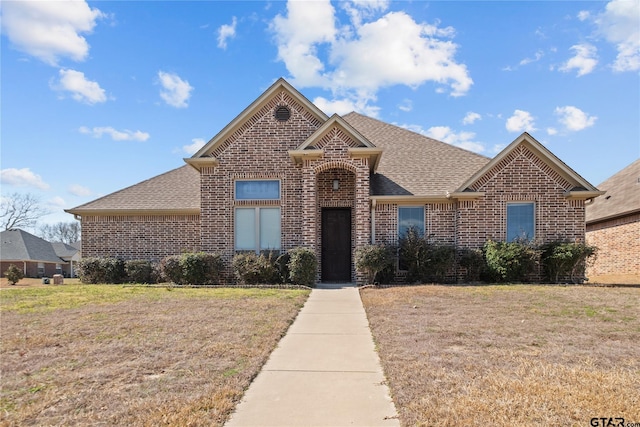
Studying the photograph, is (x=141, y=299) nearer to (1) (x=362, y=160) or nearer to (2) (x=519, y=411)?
(1) (x=362, y=160)

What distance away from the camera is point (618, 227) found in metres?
20.3

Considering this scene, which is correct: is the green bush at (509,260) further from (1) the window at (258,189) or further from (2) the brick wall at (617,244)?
(1) the window at (258,189)

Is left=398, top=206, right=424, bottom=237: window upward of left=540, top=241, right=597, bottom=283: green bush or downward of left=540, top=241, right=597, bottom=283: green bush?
upward

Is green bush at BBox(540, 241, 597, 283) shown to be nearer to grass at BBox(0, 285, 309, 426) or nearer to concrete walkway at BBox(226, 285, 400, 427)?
grass at BBox(0, 285, 309, 426)

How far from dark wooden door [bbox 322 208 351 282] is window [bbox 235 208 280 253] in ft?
5.75

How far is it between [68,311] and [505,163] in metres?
13.4

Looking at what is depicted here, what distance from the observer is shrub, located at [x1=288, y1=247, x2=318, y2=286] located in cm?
1318

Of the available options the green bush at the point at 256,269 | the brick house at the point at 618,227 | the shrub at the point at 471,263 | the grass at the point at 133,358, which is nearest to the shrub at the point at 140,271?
the green bush at the point at 256,269

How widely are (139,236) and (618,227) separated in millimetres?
21556

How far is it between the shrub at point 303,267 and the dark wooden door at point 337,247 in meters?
1.97

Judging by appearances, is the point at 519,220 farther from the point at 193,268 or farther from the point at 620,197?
the point at 193,268

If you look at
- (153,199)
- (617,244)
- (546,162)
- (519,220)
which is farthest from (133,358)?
(617,244)

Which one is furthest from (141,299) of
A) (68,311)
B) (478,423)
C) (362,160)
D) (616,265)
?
(616,265)

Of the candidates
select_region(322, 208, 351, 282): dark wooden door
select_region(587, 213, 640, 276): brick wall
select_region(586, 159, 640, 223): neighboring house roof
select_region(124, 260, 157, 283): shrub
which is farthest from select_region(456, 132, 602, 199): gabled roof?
select_region(124, 260, 157, 283): shrub
